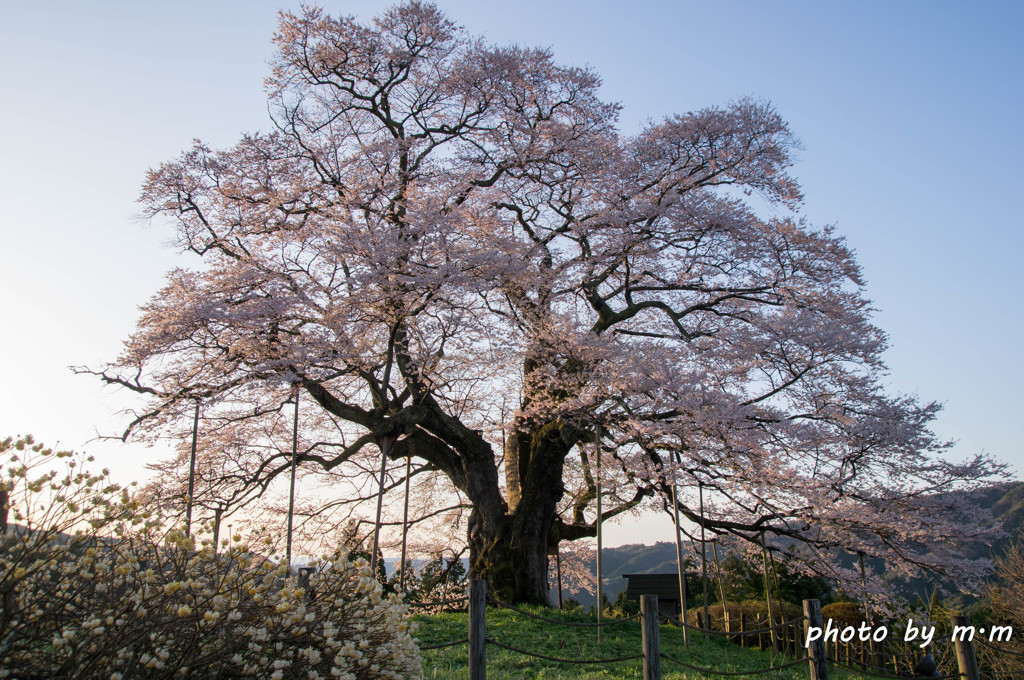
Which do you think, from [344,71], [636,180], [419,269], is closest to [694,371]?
[636,180]

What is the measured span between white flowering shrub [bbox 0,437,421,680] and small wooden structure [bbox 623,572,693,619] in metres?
25.0

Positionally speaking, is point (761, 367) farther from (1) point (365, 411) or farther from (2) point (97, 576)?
(2) point (97, 576)

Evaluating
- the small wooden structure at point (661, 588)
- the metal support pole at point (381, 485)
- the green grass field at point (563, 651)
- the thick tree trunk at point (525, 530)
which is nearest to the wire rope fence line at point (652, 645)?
the green grass field at point (563, 651)

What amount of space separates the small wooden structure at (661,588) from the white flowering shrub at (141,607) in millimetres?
25014

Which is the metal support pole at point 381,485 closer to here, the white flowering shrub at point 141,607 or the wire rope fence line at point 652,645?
the wire rope fence line at point 652,645

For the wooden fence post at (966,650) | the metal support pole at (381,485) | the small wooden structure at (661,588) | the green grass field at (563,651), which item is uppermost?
the metal support pole at (381,485)

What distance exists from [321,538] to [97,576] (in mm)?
11851

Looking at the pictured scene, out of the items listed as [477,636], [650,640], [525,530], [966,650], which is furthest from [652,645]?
[525,530]

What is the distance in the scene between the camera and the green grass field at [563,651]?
8055mm

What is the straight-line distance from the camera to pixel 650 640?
6.30 metres

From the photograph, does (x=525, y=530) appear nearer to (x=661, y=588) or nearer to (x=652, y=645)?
(x=652, y=645)

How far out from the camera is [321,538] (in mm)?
15094

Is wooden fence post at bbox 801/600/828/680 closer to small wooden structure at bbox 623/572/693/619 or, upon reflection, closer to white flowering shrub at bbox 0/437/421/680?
Result: white flowering shrub at bbox 0/437/421/680

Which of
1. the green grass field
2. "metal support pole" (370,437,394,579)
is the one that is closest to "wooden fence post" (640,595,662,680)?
the green grass field
